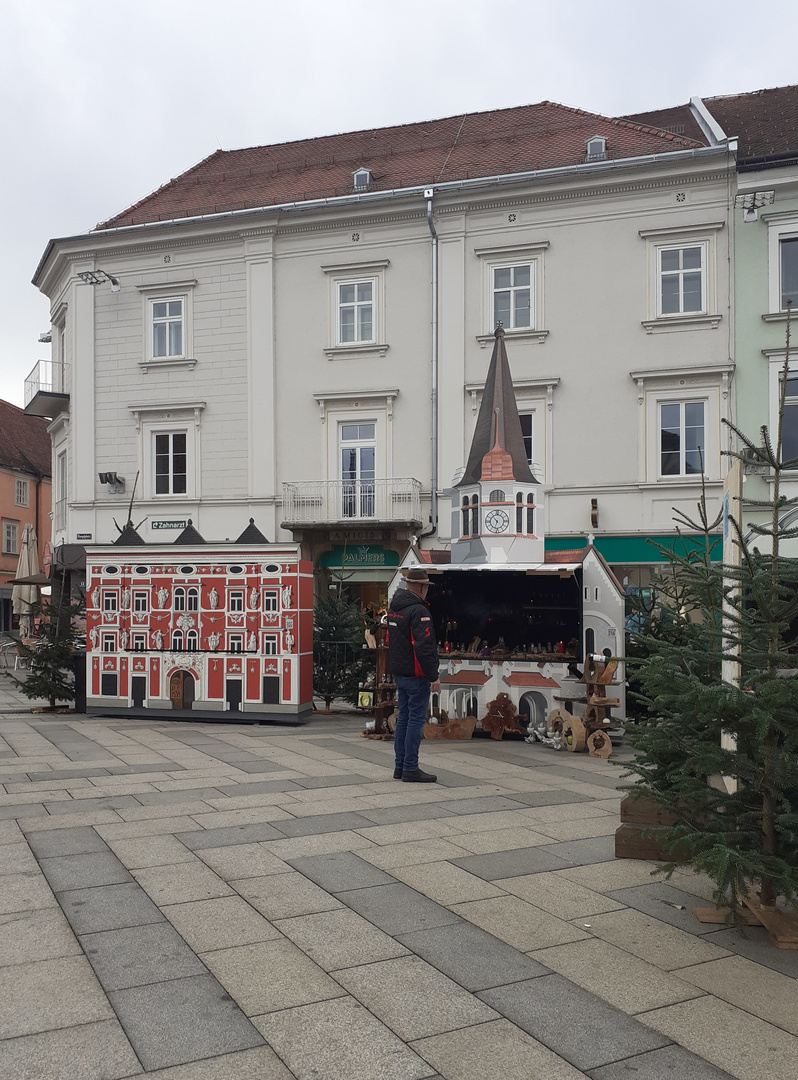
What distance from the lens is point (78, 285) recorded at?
27016 mm

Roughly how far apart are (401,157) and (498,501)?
17.9 m

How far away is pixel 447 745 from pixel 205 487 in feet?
52.1

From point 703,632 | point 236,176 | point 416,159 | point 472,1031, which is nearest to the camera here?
point 472,1031

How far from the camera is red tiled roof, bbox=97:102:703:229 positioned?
24.6 metres

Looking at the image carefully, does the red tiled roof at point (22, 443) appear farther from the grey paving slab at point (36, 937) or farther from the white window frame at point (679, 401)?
the grey paving slab at point (36, 937)

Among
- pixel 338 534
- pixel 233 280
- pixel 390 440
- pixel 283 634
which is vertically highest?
pixel 233 280

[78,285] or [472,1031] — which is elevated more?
[78,285]

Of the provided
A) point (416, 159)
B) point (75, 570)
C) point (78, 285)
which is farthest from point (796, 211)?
point (75, 570)

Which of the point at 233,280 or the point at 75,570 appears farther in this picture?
the point at 75,570

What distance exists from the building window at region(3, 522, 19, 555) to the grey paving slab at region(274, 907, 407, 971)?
49.8 meters

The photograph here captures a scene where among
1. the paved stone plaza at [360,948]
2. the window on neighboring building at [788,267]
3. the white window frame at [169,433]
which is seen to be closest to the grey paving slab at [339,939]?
the paved stone plaza at [360,948]

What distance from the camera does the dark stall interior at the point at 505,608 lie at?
43.0 feet

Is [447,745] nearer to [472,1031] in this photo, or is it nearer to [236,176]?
[472,1031]

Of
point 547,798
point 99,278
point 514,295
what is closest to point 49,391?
point 99,278
